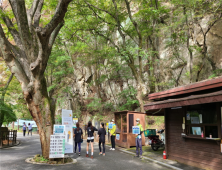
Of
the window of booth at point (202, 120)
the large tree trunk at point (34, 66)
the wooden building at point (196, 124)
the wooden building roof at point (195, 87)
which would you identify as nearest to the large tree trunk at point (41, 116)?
the large tree trunk at point (34, 66)

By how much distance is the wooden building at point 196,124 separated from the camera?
7.16 metres

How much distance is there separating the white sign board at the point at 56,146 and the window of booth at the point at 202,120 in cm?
579

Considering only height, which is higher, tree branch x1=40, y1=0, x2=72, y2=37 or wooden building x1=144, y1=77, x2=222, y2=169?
tree branch x1=40, y1=0, x2=72, y2=37

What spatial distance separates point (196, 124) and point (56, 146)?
6.27m

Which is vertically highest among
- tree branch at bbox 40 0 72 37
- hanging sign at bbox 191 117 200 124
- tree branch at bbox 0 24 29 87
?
tree branch at bbox 40 0 72 37

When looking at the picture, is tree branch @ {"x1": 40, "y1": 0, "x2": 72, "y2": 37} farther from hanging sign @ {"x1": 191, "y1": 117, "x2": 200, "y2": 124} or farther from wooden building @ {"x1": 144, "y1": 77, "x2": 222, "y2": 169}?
hanging sign @ {"x1": 191, "y1": 117, "x2": 200, "y2": 124}

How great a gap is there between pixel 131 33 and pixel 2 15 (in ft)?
42.7

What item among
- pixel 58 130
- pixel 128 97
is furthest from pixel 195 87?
pixel 128 97

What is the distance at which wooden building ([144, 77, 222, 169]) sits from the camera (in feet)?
23.5

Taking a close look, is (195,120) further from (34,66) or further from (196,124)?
(34,66)

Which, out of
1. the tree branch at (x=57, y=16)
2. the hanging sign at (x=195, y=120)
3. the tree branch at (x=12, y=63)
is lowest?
the hanging sign at (x=195, y=120)

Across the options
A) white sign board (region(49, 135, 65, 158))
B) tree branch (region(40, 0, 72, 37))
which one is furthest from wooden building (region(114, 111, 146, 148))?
tree branch (region(40, 0, 72, 37))

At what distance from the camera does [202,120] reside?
26.6 ft

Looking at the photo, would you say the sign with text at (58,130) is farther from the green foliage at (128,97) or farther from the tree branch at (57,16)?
the green foliage at (128,97)
